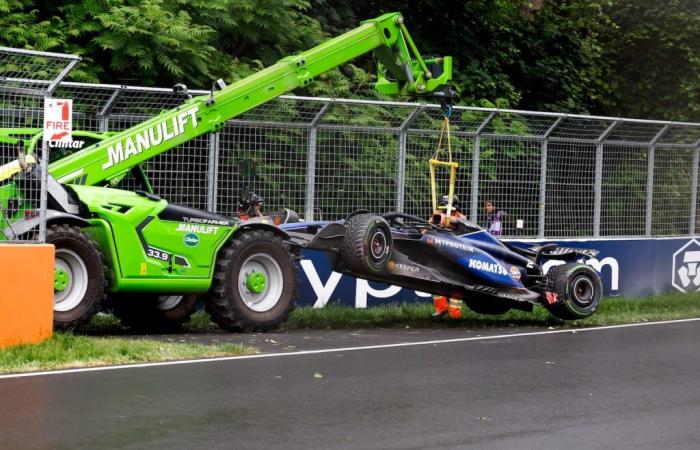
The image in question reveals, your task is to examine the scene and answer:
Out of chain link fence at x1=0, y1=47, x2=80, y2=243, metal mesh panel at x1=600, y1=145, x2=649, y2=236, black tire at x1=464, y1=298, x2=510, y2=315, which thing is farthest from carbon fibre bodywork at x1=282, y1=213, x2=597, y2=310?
metal mesh panel at x1=600, y1=145, x2=649, y2=236

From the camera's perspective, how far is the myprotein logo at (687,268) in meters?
22.2

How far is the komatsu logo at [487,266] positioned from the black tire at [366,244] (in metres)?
1.37

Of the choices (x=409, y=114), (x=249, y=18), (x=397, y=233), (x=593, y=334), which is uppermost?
(x=249, y=18)

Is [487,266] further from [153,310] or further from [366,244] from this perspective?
[153,310]

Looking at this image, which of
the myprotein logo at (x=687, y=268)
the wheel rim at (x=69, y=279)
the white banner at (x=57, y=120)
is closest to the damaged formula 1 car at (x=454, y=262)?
the wheel rim at (x=69, y=279)

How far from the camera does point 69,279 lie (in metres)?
12.9

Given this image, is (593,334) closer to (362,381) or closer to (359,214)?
(359,214)

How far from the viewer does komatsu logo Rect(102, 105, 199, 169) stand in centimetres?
1416

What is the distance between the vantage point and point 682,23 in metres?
29.8

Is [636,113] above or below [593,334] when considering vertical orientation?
above

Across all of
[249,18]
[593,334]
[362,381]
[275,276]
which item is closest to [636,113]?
[249,18]

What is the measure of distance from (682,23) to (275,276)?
18.4 meters

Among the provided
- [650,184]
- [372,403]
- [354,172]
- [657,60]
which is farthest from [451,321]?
[657,60]

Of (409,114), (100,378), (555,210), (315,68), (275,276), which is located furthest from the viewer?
(555,210)
